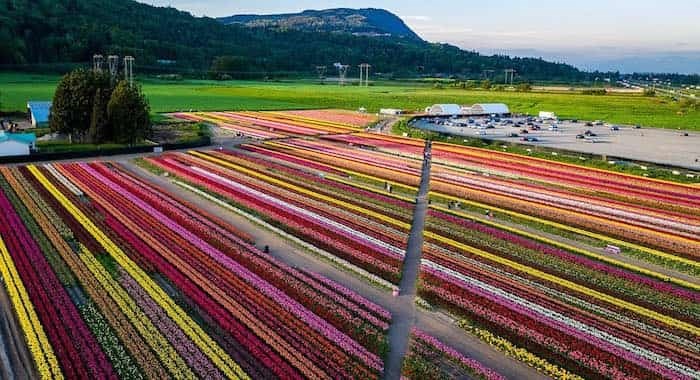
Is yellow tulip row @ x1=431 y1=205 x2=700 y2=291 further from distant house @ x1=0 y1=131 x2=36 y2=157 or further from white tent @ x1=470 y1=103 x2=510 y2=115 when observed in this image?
white tent @ x1=470 y1=103 x2=510 y2=115

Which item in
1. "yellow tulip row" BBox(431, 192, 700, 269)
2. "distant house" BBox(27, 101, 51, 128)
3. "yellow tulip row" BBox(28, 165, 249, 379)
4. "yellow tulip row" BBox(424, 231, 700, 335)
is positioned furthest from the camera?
"distant house" BBox(27, 101, 51, 128)

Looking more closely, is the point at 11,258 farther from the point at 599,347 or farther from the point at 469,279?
the point at 599,347

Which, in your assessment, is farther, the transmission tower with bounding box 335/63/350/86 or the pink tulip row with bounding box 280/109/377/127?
the transmission tower with bounding box 335/63/350/86

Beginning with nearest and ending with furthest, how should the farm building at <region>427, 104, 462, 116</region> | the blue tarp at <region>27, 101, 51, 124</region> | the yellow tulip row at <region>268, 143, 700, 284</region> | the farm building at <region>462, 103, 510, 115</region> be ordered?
the yellow tulip row at <region>268, 143, 700, 284</region> < the blue tarp at <region>27, 101, 51, 124</region> < the farm building at <region>427, 104, 462, 116</region> < the farm building at <region>462, 103, 510, 115</region>

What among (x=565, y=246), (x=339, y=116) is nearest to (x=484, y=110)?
(x=339, y=116)

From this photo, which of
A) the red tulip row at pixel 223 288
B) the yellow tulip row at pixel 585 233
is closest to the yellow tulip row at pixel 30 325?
the red tulip row at pixel 223 288

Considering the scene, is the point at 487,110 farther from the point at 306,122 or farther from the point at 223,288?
the point at 223,288

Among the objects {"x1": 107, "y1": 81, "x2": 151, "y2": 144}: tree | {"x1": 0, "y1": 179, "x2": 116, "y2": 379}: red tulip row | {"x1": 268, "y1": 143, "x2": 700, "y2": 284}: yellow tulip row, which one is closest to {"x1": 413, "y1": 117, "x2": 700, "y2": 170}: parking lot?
{"x1": 268, "y1": 143, "x2": 700, "y2": 284}: yellow tulip row

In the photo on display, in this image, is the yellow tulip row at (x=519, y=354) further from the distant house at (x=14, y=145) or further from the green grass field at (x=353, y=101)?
the green grass field at (x=353, y=101)
